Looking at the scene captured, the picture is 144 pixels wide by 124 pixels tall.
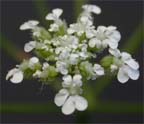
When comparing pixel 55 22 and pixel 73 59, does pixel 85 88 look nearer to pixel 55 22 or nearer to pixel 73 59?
pixel 55 22

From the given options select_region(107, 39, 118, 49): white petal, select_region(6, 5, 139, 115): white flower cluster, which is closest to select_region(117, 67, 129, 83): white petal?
select_region(6, 5, 139, 115): white flower cluster

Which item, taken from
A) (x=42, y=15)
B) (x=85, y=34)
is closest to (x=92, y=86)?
(x=42, y=15)

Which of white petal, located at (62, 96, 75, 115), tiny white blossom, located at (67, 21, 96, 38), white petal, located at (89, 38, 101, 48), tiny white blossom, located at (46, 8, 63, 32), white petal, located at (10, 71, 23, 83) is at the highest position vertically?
tiny white blossom, located at (46, 8, 63, 32)

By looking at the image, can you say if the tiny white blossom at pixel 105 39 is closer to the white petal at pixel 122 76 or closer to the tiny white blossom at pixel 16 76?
the white petal at pixel 122 76

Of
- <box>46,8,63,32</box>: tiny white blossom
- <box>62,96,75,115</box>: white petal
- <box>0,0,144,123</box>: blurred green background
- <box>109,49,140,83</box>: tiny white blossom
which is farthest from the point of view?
<box>0,0,144,123</box>: blurred green background

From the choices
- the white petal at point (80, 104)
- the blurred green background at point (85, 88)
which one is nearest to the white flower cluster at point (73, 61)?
the white petal at point (80, 104)

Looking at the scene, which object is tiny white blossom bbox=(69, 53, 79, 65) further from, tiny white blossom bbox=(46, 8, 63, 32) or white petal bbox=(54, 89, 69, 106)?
tiny white blossom bbox=(46, 8, 63, 32)

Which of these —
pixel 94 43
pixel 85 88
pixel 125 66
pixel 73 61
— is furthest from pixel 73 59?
pixel 85 88

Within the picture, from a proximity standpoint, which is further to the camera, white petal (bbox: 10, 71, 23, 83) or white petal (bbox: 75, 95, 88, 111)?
white petal (bbox: 10, 71, 23, 83)
